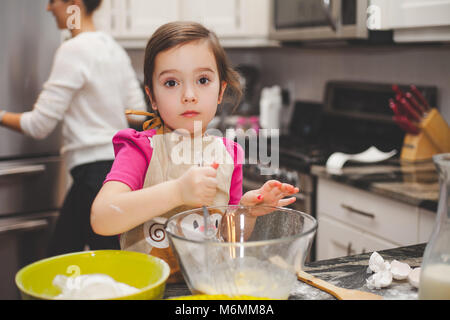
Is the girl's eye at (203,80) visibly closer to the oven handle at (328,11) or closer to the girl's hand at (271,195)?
the girl's hand at (271,195)

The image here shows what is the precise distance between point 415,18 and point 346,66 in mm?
821

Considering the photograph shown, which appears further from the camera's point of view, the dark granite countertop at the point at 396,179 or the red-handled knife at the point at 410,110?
the red-handled knife at the point at 410,110

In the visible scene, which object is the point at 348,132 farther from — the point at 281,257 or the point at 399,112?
the point at 281,257

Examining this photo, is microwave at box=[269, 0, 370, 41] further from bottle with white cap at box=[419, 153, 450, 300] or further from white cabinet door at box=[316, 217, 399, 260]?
bottle with white cap at box=[419, 153, 450, 300]

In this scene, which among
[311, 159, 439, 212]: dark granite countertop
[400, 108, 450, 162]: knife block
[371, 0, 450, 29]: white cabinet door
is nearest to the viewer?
[311, 159, 439, 212]: dark granite countertop

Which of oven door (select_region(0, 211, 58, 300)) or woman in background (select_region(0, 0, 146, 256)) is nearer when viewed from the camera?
woman in background (select_region(0, 0, 146, 256))

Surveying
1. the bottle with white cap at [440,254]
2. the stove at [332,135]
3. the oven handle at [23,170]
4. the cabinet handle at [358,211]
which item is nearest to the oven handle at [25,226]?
the oven handle at [23,170]

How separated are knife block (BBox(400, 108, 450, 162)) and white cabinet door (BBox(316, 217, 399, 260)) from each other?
0.39 metres

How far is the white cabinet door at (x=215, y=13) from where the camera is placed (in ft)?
8.42

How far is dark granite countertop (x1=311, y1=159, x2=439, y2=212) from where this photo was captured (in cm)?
147

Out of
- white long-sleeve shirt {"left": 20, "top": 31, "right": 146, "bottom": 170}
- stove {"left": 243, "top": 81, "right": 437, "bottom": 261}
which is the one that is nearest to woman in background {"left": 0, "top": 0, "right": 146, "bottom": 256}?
white long-sleeve shirt {"left": 20, "top": 31, "right": 146, "bottom": 170}

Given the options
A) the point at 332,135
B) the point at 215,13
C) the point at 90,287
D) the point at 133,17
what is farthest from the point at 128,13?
the point at 90,287

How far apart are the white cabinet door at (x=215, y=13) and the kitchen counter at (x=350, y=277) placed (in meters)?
1.90

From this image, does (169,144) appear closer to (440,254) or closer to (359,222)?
(440,254)
